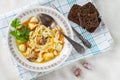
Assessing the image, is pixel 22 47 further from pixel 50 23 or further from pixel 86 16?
pixel 86 16

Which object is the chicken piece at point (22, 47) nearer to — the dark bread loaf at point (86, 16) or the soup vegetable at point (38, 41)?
the soup vegetable at point (38, 41)

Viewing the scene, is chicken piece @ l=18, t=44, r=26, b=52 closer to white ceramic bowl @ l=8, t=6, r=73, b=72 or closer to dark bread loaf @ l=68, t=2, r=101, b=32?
white ceramic bowl @ l=8, t=6, r=73, b=72

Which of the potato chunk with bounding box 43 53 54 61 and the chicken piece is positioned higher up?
the chicken piece

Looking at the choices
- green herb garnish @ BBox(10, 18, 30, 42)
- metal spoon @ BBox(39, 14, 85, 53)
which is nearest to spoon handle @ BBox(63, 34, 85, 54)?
metal spoon @ BBox(39, 14, 85, 53)

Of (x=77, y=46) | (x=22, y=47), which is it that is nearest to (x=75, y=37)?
(x=77, y=46)

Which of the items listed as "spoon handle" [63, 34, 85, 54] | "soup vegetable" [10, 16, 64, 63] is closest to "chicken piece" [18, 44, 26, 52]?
"soup vegetable" [10, 16, 64, 63]

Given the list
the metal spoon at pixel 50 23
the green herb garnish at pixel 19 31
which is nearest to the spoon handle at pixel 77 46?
the metal spoon at pixel 50 23
